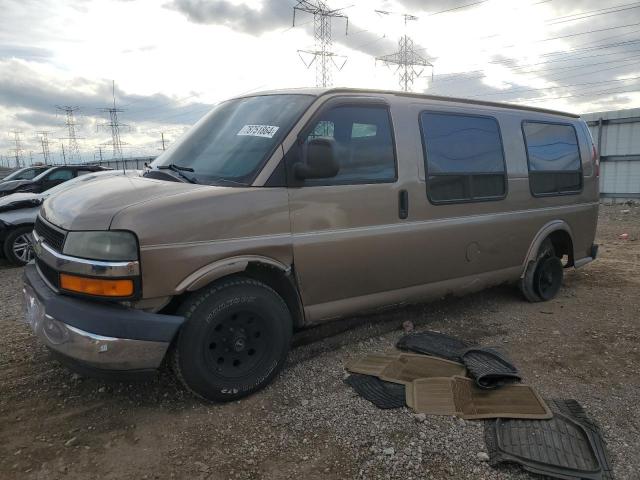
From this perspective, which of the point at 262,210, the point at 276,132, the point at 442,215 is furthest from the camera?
the point at 442,215

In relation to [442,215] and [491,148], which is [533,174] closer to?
[491,148]

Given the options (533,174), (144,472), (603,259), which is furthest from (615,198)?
(144,472)

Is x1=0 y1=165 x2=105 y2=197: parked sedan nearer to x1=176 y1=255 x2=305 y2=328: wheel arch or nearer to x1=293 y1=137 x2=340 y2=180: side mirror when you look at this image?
x1=176 y1=255 x2=305 y2=328: wheel arch

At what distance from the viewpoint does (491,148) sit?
186 inches

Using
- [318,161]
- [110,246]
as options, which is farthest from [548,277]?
[110,246]

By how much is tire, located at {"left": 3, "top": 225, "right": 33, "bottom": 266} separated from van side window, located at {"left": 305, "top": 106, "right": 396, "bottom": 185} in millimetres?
6146

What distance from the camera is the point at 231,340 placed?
313cm

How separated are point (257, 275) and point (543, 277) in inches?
145

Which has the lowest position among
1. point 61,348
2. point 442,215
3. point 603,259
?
point 603,259

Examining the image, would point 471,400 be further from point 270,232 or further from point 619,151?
point 619,151

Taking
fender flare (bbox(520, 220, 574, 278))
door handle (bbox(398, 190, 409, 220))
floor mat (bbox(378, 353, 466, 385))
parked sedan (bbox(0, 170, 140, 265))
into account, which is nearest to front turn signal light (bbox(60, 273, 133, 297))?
floor mat (bbox(378, 353, 466, 385))

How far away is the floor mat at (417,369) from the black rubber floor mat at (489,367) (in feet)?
Answer: 0.31

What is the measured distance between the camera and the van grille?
9.79ft

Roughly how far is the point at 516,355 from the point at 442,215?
1304 millimetres
